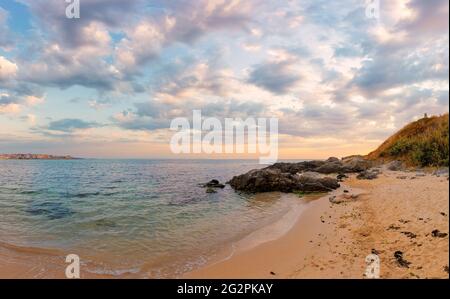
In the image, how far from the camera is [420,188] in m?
16.8

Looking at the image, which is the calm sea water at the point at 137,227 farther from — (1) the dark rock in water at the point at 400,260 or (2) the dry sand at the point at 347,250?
(1) the dark rock in water at the point at 400,260

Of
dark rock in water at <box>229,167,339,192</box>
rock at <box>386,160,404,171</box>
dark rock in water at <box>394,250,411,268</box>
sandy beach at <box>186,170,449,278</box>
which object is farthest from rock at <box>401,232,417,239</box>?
rock at <box>386,160,404,171</box>

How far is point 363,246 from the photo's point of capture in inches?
460

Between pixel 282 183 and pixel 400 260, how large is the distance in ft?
81.6

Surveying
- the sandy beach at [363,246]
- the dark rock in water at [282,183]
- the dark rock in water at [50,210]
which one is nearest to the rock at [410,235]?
the sandy beach at [363,246]

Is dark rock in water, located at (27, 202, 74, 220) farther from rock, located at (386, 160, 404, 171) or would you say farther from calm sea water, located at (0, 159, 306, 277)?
rock, located at (386, 160, 404, 171)

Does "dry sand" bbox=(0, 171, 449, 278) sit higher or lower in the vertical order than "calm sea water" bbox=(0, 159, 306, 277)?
higher

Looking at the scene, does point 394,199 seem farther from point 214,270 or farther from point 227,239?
point 214,270

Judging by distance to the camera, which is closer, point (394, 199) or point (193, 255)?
point (193, 255)

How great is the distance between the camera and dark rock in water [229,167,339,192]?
107 ft

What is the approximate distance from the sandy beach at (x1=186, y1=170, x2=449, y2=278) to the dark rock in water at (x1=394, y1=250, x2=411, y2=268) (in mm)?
28

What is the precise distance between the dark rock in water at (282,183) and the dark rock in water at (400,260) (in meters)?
22.5
